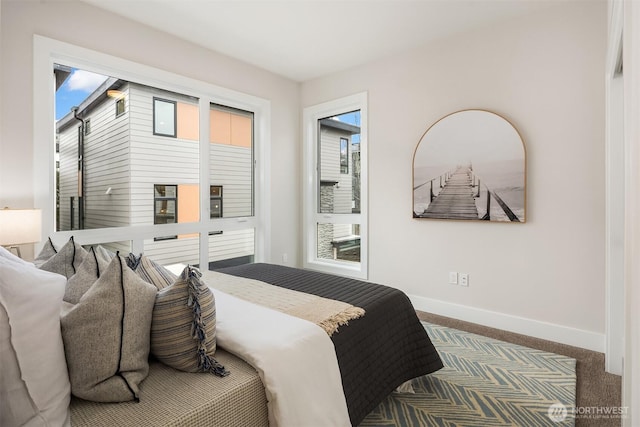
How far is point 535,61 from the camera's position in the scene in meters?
2.79

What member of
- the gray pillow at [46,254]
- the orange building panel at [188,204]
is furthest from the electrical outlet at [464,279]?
the gray pillow at [46,254]

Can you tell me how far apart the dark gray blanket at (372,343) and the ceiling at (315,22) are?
224 centimetres

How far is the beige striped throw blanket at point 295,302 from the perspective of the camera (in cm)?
156

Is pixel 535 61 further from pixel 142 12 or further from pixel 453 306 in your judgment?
pixel 142 12

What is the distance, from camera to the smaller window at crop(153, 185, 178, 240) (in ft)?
10.7

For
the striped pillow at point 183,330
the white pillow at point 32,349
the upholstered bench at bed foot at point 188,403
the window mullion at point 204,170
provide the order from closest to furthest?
the white pillow at point 32,349
the upholstered bench at bed foot at point 188,403
the striped pillow at point 183,330
the window mullion at point 204,170

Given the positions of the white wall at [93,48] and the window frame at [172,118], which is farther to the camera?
the window frame at [172,118]

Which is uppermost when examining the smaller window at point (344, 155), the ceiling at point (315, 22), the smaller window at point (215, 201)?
the ceiling at point (315, 22)

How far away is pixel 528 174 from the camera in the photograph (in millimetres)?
2830

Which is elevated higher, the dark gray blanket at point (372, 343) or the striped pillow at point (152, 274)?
the striped pillow at point (152, 274)

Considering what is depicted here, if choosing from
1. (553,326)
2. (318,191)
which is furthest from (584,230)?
(318,191)

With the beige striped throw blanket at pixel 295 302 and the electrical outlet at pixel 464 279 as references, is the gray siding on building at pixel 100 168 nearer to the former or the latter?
the beige striped throw blanket at pixel 295 302

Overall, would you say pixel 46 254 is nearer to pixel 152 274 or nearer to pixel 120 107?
pixel 152 274

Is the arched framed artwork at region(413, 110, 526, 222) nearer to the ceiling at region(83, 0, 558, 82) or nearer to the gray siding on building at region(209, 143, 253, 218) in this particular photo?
the ceiling at region(83, 0, 558, 82)
